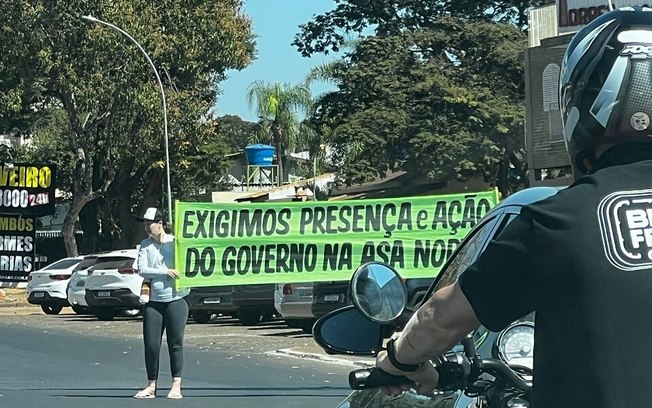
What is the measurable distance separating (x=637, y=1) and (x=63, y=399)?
7.23 meters

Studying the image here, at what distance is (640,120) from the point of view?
2.29 metres

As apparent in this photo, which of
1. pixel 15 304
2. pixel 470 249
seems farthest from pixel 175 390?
pixel 15 304

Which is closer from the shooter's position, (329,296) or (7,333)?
Answer: (329,296)

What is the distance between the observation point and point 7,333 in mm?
23250

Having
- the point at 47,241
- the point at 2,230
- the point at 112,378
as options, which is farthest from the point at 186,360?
the point at 47,241

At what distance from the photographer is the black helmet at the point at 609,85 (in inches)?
90.5

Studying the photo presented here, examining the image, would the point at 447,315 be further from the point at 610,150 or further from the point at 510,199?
the point at 510,199

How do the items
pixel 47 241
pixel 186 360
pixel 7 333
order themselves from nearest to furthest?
1. pixel 186 360
2. pixel 7 333
3. pixel 47 241

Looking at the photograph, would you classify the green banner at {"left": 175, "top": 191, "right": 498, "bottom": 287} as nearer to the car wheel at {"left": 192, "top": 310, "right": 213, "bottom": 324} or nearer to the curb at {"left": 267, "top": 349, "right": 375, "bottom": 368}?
the curb at {"left": 267, "top": 349, "right": 375, "bottom": 368}

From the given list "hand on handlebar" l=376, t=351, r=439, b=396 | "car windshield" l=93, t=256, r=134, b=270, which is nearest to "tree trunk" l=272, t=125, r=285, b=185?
"car windshield" l=93, t=256, r=134, b=270

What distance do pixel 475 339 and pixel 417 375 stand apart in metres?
0.79

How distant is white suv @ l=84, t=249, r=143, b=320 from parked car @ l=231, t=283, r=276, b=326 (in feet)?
13.0

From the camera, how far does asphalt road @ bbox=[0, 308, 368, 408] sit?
1241 centimetres

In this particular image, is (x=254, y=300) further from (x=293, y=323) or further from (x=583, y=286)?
(x=583, y=286)
